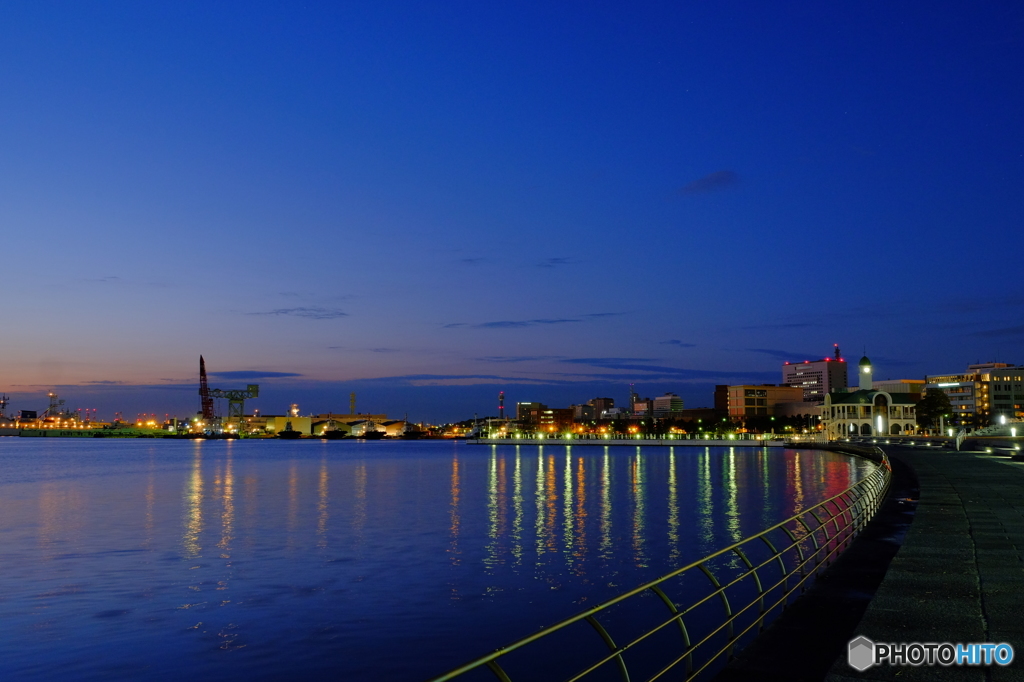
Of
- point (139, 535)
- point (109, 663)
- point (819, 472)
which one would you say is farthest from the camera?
point (819, 472)

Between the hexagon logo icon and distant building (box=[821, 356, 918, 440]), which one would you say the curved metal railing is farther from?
distant building (box=[821, 356, 918, 440])

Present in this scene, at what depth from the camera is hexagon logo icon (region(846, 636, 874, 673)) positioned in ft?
30.2

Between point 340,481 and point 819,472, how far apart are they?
52.3 metres

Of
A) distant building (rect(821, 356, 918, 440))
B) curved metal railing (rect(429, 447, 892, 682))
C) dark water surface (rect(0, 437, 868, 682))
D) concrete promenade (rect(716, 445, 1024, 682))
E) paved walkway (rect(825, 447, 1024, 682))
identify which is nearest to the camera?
paved walkway (rect(825, 447, 1024, 682))

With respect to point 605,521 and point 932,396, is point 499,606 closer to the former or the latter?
point 605,521

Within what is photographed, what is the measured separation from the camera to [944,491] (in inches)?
1289

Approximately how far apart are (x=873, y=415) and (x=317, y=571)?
579 ft

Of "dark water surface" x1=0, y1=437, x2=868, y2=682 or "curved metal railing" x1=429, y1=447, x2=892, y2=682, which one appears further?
"dark water surface" x1=0, y1=437, x2=868, y2=682

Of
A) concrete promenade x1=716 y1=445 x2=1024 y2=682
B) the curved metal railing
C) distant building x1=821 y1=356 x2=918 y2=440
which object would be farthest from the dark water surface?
→ distant building x1=821 y1=356 x2=918 y2=440

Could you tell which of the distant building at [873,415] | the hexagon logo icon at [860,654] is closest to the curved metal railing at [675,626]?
the hexagon logo icon at [860,654]

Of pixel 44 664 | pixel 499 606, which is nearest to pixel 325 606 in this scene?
pixel 499 606

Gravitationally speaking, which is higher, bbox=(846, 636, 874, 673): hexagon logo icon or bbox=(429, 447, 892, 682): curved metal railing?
bbox=(846, 636, 874, 673): hexagon logo icon

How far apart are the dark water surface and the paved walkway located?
9005 millimetres

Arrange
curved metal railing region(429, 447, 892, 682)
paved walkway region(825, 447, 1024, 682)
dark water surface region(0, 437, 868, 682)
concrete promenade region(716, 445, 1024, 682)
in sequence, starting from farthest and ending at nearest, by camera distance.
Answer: dark water surface region(0, 437, 868, 682) < curved metal railing region(429, 447, 892, 682) < concrete promenade region(716, 445, 1024, 682) < paved walkway region(825, 447, 1024, 682)
